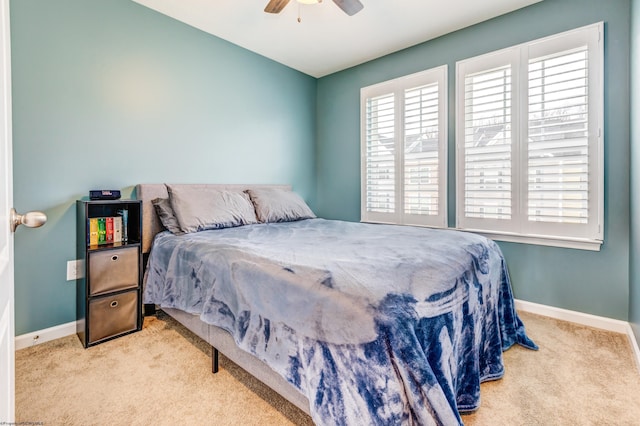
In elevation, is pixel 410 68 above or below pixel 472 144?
above

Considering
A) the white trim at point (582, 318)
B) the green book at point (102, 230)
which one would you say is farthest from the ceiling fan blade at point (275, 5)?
the white trim at point (582, 318)

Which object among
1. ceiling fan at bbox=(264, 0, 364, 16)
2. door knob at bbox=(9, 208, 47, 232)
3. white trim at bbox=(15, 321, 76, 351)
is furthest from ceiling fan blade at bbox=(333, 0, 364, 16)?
white trim at bbox=(15, 321, 76, 351)

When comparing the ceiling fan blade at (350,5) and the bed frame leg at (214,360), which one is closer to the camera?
the bed frame leg at (214,360)

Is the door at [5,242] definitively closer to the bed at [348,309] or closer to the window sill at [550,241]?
the bed at [348,309]

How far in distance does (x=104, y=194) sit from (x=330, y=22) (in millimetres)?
2427

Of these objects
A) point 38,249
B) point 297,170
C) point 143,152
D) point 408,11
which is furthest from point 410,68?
point 38,249

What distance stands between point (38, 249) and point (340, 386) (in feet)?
7.64

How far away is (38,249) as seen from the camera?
2125 mm

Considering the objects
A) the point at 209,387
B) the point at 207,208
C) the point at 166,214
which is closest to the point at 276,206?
the point at 207,208

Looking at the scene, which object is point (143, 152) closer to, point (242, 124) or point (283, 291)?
point (242, 124)

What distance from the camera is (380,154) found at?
3641 millimetres

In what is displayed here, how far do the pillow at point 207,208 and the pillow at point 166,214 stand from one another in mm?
47

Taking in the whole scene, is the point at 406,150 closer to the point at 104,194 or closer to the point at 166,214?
the point at 166,214

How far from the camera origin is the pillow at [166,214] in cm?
242
